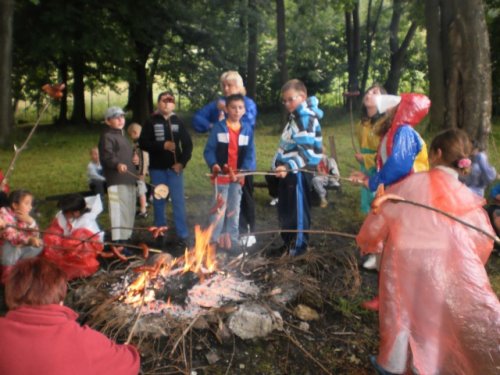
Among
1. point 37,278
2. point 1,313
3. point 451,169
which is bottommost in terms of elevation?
point 1,313

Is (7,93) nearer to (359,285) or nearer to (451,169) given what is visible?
(359,285)

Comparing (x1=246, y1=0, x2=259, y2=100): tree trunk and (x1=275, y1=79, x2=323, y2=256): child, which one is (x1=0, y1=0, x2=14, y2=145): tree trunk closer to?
(x1=246, y1=0, x2=259, y2=100): tree trunk

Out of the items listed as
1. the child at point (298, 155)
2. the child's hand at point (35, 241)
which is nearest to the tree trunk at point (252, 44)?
the child at point (298, 155)

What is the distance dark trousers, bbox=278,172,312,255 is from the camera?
484 cm

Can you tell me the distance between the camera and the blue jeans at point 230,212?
5227mm

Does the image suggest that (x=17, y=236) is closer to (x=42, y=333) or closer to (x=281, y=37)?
(x=42, y=333)

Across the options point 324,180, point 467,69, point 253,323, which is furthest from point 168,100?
point 467,69

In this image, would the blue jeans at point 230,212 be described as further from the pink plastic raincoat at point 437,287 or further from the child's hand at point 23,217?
the pink plastic raincoat at point 437,287

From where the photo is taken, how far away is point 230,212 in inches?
208

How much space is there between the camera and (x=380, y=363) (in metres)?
Answer: 3.06

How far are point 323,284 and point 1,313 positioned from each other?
118 inches

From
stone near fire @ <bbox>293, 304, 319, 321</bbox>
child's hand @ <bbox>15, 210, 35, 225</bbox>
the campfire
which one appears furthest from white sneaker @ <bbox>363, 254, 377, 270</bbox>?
child's hand @ <bbox>15, 210, 35, 225</bbox>

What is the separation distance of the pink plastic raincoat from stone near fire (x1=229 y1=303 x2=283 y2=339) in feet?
2.98

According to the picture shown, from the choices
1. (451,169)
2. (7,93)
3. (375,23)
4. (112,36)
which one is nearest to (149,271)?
(451,169)
